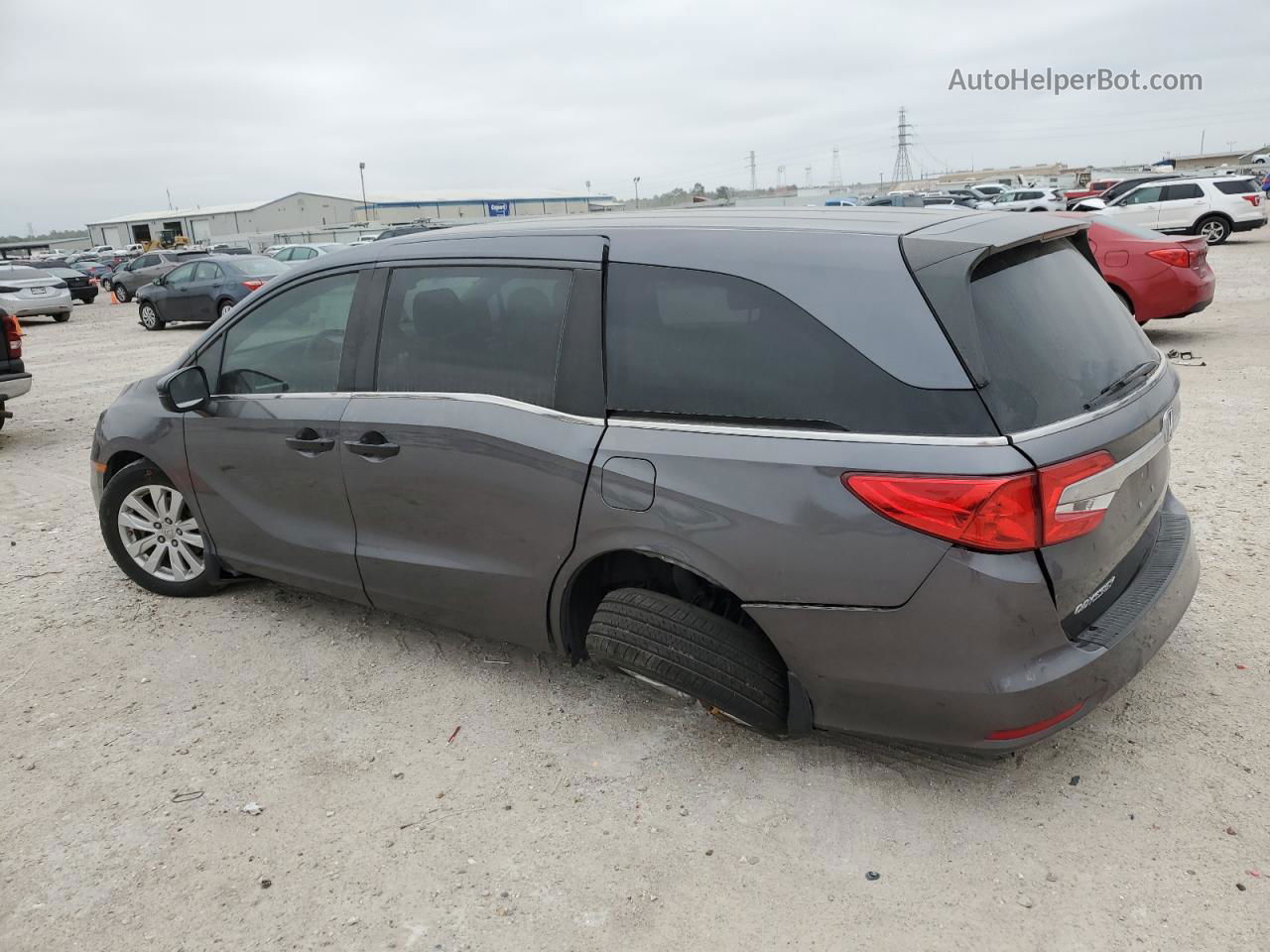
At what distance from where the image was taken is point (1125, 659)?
2654 mm

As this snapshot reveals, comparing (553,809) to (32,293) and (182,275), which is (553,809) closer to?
(182,275)

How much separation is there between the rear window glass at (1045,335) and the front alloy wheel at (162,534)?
357cm

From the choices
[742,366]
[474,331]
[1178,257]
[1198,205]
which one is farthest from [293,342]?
[1198,205]

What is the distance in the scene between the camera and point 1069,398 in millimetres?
2557

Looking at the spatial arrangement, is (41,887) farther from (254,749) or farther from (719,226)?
(719,226)

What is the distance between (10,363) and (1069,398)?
349 inches

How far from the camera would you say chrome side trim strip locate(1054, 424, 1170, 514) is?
2393mm

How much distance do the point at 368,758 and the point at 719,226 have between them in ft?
7.01

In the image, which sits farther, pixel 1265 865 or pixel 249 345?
pixel 249 345

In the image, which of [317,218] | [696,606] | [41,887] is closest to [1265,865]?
[696,606]

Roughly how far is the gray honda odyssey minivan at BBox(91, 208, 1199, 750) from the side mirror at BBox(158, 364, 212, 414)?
1.58ft

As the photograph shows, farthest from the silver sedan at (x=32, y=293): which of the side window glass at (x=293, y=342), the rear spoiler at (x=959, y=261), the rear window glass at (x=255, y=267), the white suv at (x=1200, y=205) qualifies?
the white suv at (x=1200, y=205)

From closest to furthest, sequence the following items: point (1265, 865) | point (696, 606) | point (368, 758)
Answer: point (1265, 865)
point (696, 606)
point (368, 758)

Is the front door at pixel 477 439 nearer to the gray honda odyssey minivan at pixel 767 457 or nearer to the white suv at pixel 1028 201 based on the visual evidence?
the gray honda odyssey minivan at pixel 767 457
